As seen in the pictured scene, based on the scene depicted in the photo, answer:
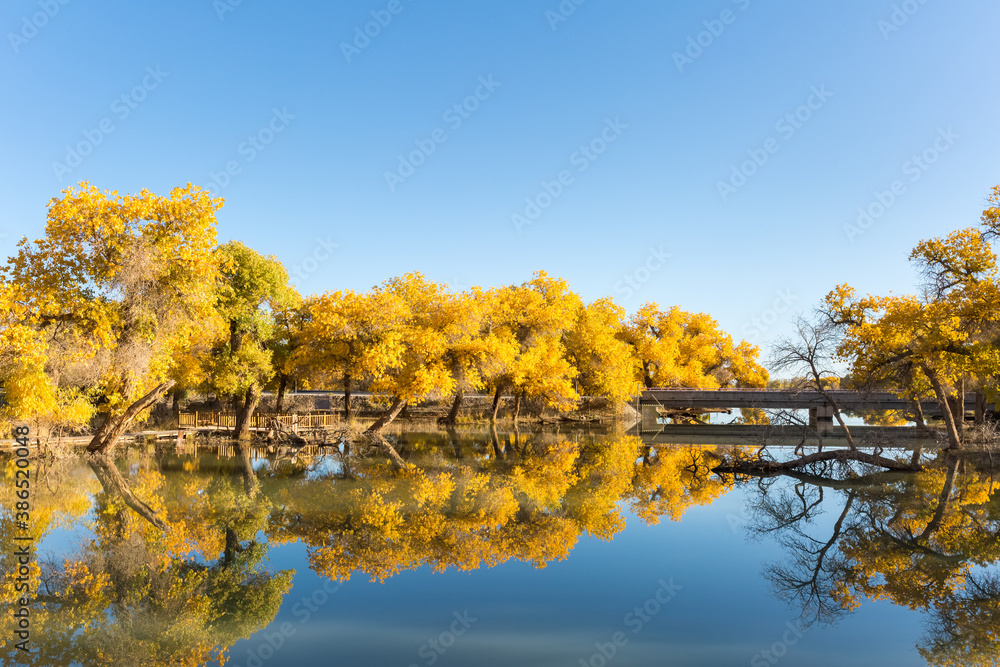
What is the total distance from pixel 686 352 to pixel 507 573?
61.3 meters

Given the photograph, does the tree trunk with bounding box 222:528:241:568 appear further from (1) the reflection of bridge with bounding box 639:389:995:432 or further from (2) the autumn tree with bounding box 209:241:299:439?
(1) the reflection of bridge with bounding box 639:389:995:432

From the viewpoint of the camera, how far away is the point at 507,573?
11.5 meters

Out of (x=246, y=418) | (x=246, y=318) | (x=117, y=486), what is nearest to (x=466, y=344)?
(x=246, y=318)

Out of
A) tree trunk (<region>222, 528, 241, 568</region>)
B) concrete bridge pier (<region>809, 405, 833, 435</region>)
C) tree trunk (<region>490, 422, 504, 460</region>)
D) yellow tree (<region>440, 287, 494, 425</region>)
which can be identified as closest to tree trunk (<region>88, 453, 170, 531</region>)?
tree trunk (<region>222, 528, 241, 568</region>)

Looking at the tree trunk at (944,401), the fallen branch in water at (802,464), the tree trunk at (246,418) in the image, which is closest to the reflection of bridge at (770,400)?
the tree trunk at (944,401)

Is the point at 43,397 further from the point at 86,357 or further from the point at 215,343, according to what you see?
the point at 215,343

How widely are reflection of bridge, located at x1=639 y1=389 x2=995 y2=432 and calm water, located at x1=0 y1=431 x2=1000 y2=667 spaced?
28.4 meters

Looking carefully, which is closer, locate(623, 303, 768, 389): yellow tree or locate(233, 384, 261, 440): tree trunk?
locate(233, 384, 261, 440): tree trunk

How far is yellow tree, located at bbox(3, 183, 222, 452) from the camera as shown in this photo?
72.7ft

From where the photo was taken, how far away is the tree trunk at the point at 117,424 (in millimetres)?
27141

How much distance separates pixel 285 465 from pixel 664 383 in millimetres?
46598

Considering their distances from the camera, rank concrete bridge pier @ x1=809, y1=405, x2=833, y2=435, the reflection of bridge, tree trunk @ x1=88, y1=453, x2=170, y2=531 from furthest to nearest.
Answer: the reflection of bridge < concrete bridge pier @ x1=809, y1=405, x2=833, y2=435 < tree trunk @ x1=88, y1=453, x2=170, y2=531

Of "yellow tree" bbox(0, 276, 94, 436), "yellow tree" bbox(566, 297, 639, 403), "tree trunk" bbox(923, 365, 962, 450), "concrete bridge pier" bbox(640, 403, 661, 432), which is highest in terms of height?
"yellow tree" bbox(566, 297, 639, 403)

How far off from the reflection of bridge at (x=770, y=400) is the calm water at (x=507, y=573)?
93.3 feet
